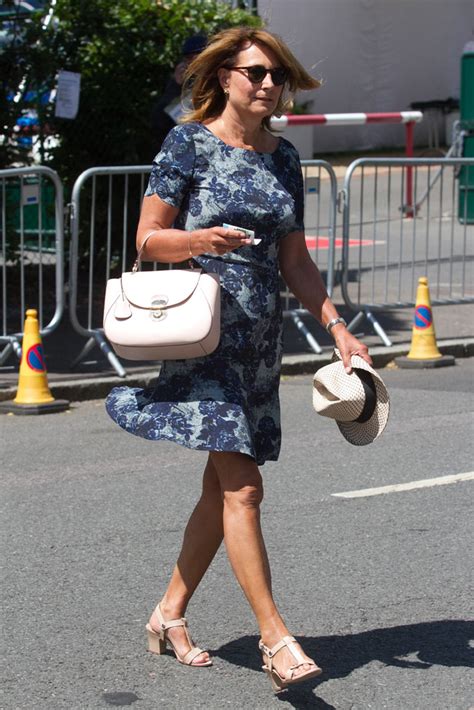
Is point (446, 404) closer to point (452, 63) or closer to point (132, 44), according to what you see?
point (132, 44)

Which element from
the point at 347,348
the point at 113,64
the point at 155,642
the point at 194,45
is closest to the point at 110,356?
the point at 194,45

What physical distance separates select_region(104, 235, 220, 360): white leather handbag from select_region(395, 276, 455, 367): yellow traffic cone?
19.3 ft

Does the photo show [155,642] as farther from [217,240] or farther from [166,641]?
Answer: [217,240]

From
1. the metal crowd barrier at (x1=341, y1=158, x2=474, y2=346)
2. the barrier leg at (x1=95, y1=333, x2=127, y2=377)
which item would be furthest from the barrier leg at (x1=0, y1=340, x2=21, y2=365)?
the metal crowd barrier at (x1=341, y1=158, x2=474, y2=346)

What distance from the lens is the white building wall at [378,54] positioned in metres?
25.1

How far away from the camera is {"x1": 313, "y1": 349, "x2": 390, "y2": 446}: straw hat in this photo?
4059mm

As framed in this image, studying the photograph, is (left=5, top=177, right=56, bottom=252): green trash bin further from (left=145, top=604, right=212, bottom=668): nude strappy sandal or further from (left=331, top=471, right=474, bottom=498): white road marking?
(left=145, top=604, right=212, bottom=668): nude strappy sandal

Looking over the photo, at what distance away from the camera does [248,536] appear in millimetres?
3896

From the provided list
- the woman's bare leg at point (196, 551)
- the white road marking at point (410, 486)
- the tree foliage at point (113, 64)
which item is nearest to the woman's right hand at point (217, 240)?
the woman's bare leg at point (196, 551)

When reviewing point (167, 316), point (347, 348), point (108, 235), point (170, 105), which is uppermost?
point (170, 105)

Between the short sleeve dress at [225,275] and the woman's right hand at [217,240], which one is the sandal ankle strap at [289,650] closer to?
the short sleeve dress at [225,275]

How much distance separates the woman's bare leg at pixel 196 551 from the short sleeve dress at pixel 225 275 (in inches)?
7.6

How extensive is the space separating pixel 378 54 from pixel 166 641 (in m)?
23.1

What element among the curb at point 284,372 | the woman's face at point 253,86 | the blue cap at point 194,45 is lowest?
the curb at point 284,372
